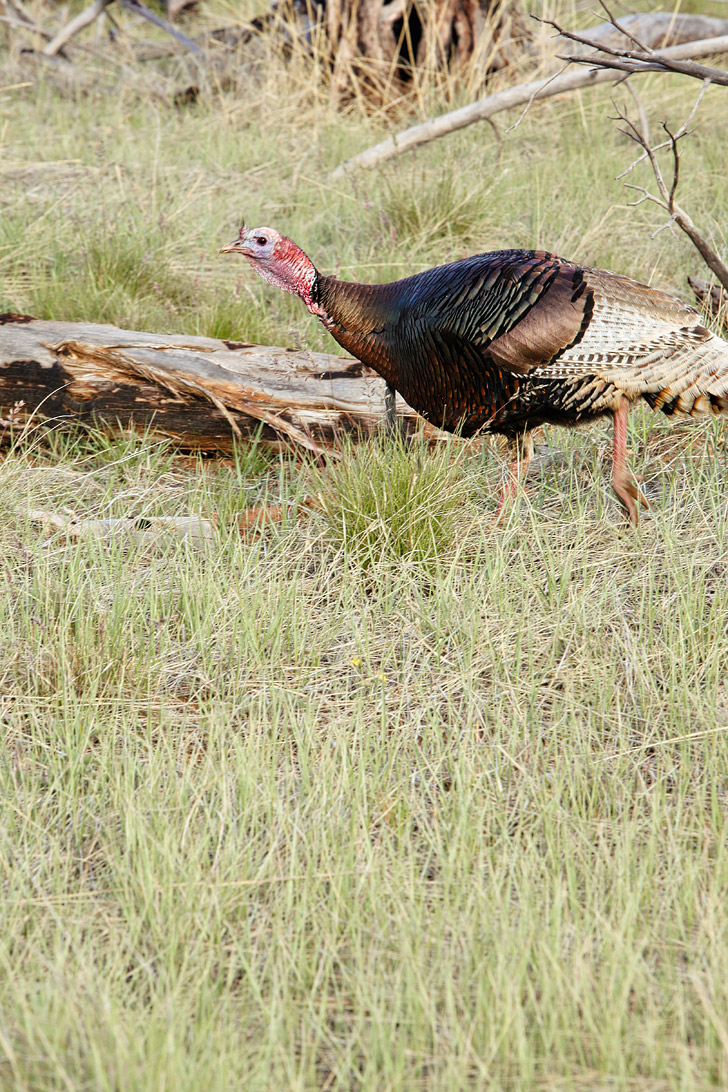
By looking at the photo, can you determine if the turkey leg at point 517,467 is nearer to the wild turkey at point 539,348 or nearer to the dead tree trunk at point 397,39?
the wild turkey at point 539,348

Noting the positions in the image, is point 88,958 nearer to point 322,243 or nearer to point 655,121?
point 322,243

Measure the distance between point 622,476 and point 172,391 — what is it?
150cm

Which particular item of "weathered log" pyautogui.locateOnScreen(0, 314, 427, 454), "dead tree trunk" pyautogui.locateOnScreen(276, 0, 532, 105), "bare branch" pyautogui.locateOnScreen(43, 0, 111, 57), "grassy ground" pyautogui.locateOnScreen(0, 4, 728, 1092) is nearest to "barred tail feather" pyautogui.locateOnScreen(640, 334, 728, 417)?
"grassy ground" pyautogui.locateOnScreen(0, 4, 728, 1092)

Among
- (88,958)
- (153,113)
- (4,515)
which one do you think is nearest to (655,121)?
(153,113)

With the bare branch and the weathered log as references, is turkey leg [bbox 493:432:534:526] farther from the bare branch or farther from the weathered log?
the bare branch

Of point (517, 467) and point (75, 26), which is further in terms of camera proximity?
point (75, 26)

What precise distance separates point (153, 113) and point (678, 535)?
492 centimetres

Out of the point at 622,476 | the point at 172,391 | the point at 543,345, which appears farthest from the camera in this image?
the point at 172,391

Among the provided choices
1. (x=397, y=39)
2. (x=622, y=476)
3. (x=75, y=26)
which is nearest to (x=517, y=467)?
(x=622, y=476)

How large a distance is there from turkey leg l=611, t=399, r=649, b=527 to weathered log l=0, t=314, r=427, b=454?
2.48ft

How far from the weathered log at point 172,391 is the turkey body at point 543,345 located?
454 millimetres

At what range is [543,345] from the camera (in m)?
2.74

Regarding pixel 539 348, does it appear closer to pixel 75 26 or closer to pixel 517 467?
pixel 517 467

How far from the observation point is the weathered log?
3.36m
